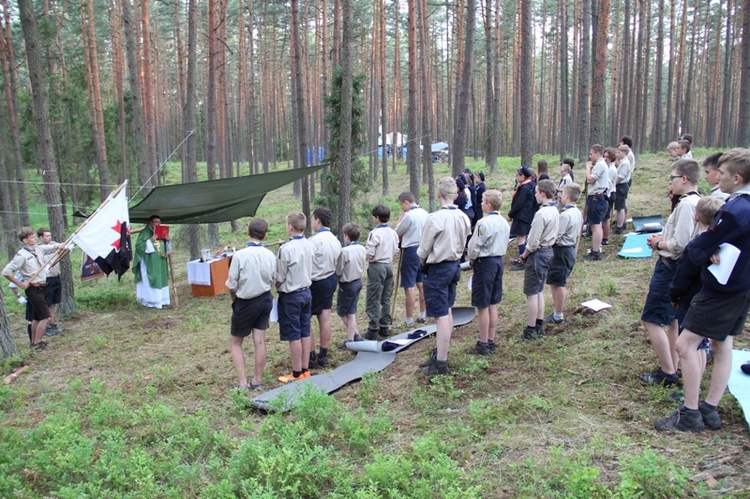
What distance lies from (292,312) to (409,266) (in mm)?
1879

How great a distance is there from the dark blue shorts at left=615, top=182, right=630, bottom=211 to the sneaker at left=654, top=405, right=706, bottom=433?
248 inches

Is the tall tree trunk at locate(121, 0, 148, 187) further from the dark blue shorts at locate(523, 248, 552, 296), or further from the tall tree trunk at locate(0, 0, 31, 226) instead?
the dark blue shorts at locate(523, 248, 552, 296)

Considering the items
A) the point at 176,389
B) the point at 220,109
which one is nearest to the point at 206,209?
the point at 176,389

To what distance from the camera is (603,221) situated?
29.6 feet

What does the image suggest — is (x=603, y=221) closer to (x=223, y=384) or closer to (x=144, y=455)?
(x=223, y=384)

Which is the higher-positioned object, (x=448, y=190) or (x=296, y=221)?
(x=448, y=190)

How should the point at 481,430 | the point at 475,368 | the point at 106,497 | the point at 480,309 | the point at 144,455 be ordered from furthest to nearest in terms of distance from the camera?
1. the point at 480,309
2. the point at 475,368
3. the point at 481,430
4. the point at 144,455
5. the point at 106,497

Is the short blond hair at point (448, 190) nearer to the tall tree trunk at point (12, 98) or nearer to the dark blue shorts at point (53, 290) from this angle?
the dark blue shorts at point (53, 290)

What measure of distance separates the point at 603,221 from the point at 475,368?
5.42 metres

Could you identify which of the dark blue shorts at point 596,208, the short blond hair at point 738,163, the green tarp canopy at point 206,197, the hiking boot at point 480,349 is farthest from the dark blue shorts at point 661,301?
the green tarp canopy at point 206,197

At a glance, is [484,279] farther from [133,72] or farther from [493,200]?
[133,72]

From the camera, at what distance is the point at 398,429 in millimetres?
3951

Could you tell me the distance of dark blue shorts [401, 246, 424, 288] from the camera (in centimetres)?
645

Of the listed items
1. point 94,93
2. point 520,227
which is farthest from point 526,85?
point 94,93
